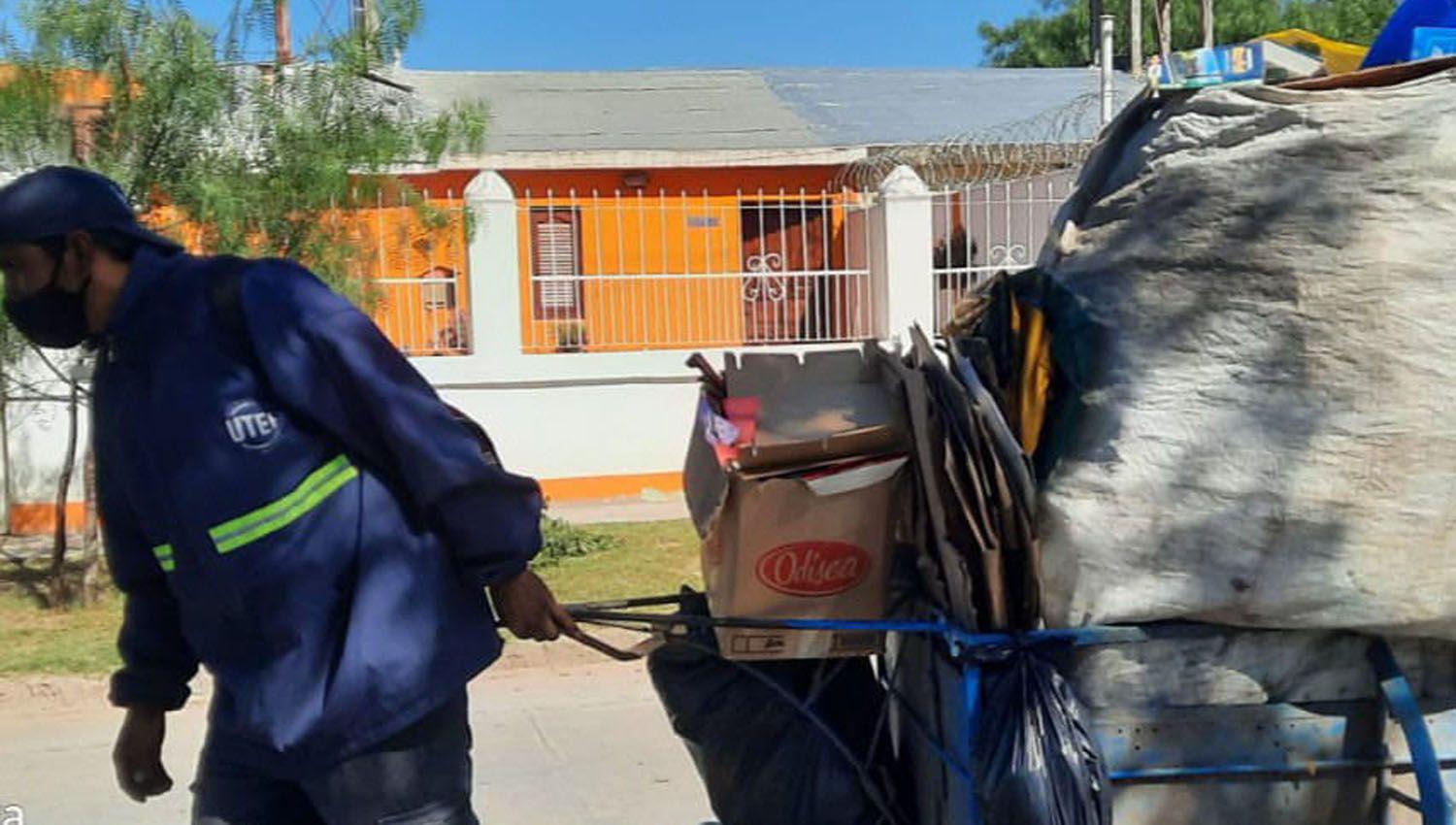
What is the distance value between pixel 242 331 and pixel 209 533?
303mm

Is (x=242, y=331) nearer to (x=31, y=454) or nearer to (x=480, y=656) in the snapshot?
(x=480, y=656)

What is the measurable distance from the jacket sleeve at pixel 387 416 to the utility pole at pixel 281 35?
17.5 ft

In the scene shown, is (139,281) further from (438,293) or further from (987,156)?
(987,156)

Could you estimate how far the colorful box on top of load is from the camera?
2490 millimetres

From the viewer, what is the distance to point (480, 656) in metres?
2.24

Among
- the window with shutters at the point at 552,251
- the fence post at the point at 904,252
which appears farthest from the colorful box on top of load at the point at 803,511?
the window with shutters at the point at 552,251

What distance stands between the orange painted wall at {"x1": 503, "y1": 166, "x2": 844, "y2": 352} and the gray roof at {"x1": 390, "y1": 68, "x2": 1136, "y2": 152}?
27.7 inches

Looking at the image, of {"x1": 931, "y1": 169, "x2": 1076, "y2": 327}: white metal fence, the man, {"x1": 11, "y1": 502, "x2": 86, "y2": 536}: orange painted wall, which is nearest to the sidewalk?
{"x1": 931, "y1": 169, "x2": 1076, "y2": 327}: white metal fence

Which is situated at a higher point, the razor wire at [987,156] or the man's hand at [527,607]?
the razor wire at [987,156]

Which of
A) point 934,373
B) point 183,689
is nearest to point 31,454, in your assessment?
point 183,689

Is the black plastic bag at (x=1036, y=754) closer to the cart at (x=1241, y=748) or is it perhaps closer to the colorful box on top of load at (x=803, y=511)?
the cart at (x=1241, y=748)

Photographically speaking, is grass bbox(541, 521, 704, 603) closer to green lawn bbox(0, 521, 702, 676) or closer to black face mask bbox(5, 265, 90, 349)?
green lawn bbox(0, 521, 702, 676)

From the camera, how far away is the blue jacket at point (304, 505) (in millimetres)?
2121

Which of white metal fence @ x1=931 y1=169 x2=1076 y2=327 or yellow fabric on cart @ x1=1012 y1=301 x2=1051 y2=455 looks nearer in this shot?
yellow fabric on cart @ x1=1012 y1=301 x2=1051 y2=455
